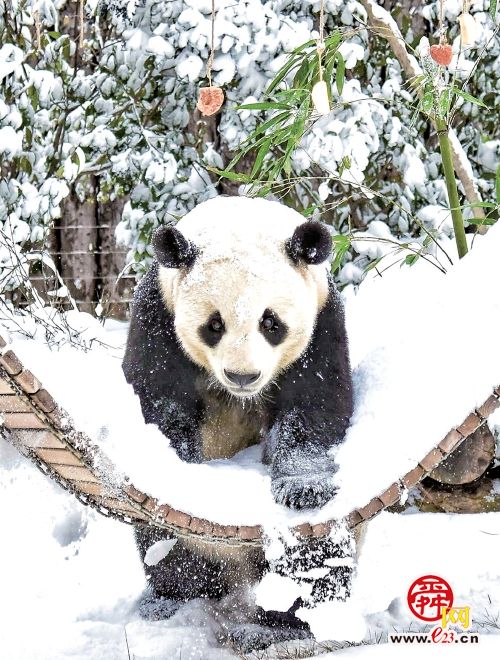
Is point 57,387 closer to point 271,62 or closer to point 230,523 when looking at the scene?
point 230,523

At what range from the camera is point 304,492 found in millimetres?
1819

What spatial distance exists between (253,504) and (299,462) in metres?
0.20

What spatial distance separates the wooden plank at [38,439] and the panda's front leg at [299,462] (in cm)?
48

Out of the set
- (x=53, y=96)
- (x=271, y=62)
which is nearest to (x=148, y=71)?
(x=53, y=96)

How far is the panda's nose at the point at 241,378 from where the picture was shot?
1.84 m

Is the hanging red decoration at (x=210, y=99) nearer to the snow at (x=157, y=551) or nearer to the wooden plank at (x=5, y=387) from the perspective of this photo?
the wooden plank at (x=5, y=387)

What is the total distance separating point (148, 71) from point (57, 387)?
3.00 meters

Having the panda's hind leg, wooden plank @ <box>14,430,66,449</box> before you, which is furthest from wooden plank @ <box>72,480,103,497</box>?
the panda's hind leg

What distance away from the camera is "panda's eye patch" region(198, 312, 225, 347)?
192cm

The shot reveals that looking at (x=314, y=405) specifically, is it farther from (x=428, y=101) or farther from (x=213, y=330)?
(x=428, y=101)

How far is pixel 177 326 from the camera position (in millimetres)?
2002

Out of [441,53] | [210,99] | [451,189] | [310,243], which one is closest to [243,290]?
[310,243]

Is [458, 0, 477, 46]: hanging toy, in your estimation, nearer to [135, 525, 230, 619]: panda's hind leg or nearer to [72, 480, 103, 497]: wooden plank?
[72, 480, 103, 497]: wooden plank

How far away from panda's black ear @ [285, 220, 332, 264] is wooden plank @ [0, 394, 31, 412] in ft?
2.31
